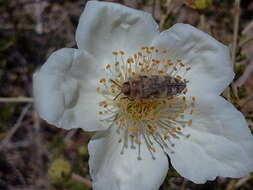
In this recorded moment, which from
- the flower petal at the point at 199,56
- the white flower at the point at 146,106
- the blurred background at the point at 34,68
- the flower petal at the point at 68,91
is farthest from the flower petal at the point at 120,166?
the blurred background at the point at 34,68

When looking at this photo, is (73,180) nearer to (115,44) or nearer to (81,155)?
(81,155)

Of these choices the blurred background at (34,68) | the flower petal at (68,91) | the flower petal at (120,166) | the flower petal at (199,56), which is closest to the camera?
the flower petal at (68,91)

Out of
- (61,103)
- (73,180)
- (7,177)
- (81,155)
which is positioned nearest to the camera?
(61,103)

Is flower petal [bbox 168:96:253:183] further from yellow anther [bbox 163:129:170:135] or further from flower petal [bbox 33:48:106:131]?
flower petal [bbox 33:48:106:131]

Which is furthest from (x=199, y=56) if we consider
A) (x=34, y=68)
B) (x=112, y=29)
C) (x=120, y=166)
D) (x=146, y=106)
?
(x=34, y=68)

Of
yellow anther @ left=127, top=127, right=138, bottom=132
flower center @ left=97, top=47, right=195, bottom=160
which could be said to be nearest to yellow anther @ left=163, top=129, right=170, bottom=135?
flower center @ left=97, top=47, right=195, bottom=160

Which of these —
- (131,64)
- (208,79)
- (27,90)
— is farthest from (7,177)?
(208,79)

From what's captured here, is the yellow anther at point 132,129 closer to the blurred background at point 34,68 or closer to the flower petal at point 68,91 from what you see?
the flower petal at point 68,91
